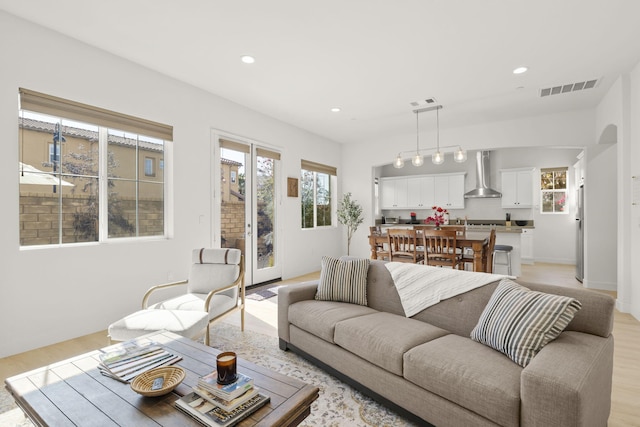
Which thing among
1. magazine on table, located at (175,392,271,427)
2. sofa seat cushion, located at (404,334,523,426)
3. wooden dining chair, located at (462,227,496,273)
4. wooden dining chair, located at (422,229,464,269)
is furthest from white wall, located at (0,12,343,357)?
wooden dining chair, located at (462,227,496,273)

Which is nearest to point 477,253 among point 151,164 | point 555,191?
point 151,164

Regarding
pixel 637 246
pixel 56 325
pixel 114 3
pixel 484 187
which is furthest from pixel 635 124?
pixel 56 325

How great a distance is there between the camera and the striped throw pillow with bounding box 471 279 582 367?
1621 millimetres

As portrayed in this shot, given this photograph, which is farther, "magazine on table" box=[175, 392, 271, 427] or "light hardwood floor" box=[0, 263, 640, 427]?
"light hardwood floor" box=[0, 263, 640, 427]

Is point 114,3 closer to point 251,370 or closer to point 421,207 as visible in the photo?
point 251,370

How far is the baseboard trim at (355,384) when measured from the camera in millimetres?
1776

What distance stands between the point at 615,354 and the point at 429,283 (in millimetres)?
1968

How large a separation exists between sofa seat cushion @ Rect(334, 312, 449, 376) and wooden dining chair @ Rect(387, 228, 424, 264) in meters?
2.12

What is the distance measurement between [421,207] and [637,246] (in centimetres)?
497

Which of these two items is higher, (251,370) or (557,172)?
(557,172)

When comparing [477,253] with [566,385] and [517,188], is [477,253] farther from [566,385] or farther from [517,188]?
[517,188]

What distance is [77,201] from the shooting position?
3240mm

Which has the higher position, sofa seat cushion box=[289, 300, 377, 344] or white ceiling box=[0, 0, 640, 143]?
white ceiling box=[0, 0, 640, 143]

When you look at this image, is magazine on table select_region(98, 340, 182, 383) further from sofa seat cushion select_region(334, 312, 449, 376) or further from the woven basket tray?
sofa seat cushion select_region(334, 312, 449, 376)
